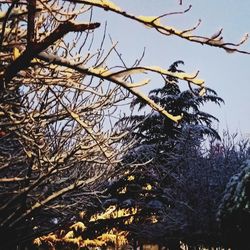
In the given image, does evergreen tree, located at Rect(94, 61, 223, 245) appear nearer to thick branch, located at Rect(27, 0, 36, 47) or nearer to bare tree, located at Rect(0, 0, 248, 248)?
bare tree, located at Rect(0, 0, 248, 248)

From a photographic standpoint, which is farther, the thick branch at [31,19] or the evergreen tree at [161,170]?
the evergreen tree at [161,170]

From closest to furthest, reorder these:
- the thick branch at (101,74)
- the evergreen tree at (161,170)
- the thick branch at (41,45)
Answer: the thick branch at (41,45), the thick branch at (101,74), the evergreen tree at (161,170)

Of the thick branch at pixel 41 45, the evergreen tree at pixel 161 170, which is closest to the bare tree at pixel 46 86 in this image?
the thick branch at pixel 41 45

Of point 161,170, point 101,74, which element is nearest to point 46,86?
point 101,74

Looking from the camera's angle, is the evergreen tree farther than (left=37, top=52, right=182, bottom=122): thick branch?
Yes

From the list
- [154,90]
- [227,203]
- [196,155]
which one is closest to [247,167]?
[227,203]

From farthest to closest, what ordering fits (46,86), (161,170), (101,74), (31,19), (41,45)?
(161,170) < (46,86) < (101,74) < (41,45) < (31,19)

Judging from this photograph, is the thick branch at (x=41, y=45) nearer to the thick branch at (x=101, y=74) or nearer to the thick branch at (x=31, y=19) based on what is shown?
the thick branch at (x=31, y=19)

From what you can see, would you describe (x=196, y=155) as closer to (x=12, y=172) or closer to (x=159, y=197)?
(x=159, y=197)

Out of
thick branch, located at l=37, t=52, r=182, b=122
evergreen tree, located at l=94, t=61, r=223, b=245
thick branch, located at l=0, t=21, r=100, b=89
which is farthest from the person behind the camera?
evergreen tree, located at l=94, t=61, r=223, b=245

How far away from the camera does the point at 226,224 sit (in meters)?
11.4

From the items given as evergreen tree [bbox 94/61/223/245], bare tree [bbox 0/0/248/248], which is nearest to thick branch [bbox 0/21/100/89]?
bare tree [bbox 0/0/248/248]

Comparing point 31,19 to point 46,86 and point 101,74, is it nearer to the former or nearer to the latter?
point 101,74

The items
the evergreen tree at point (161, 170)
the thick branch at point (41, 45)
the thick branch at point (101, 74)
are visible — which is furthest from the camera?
the evergreen tree at point (161, 170)
